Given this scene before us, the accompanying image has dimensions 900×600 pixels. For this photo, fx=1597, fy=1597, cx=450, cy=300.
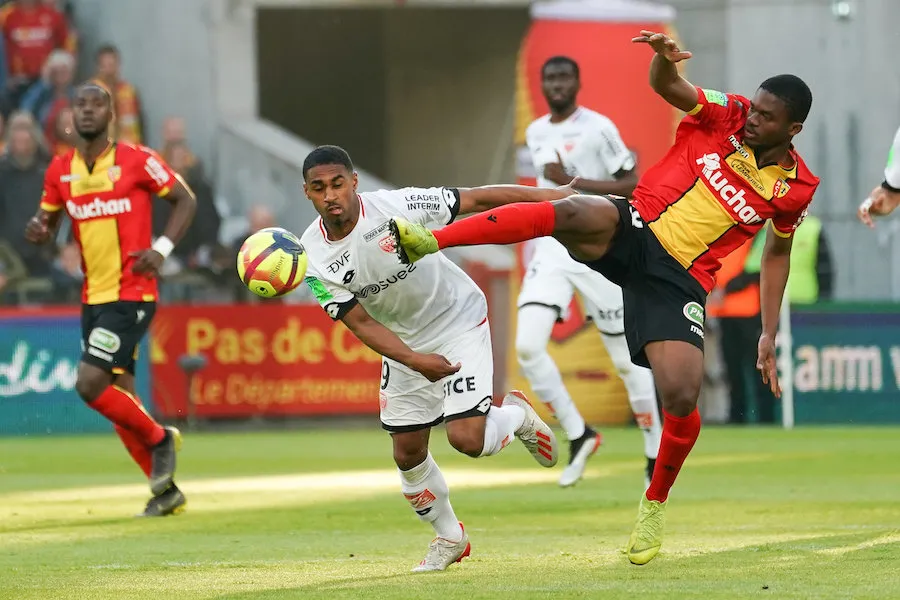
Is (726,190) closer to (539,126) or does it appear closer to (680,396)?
(680,396)

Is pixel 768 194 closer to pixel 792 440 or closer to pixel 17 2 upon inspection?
pixel 792 440

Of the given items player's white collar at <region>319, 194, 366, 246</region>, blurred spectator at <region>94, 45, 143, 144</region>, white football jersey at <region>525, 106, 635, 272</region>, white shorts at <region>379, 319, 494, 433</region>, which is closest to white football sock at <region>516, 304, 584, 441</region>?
Result: white football jersey at <region>525, 106, 635, 272</region>

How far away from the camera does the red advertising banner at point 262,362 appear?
1753 centimetres

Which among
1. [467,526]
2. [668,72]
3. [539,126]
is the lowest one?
[467,526]

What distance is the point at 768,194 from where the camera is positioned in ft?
25.0

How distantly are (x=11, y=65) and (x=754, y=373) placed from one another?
10.2 meters

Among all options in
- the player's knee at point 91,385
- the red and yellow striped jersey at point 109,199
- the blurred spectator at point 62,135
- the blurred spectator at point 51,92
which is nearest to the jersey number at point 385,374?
the player's knee at point 91,385

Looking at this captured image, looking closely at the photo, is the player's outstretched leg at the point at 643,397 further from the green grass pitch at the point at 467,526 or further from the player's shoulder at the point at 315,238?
the player's shoulder at the point at 315,238

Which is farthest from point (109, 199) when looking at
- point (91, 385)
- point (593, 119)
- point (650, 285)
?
point (650, 285)

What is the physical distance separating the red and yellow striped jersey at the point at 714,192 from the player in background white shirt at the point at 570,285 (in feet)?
11.1

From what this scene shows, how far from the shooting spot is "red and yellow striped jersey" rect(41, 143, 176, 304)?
34.2ft

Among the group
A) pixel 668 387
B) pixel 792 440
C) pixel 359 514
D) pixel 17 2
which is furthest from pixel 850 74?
pixel 668 387

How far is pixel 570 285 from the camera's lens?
37.5ft

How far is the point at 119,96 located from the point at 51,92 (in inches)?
32.9
